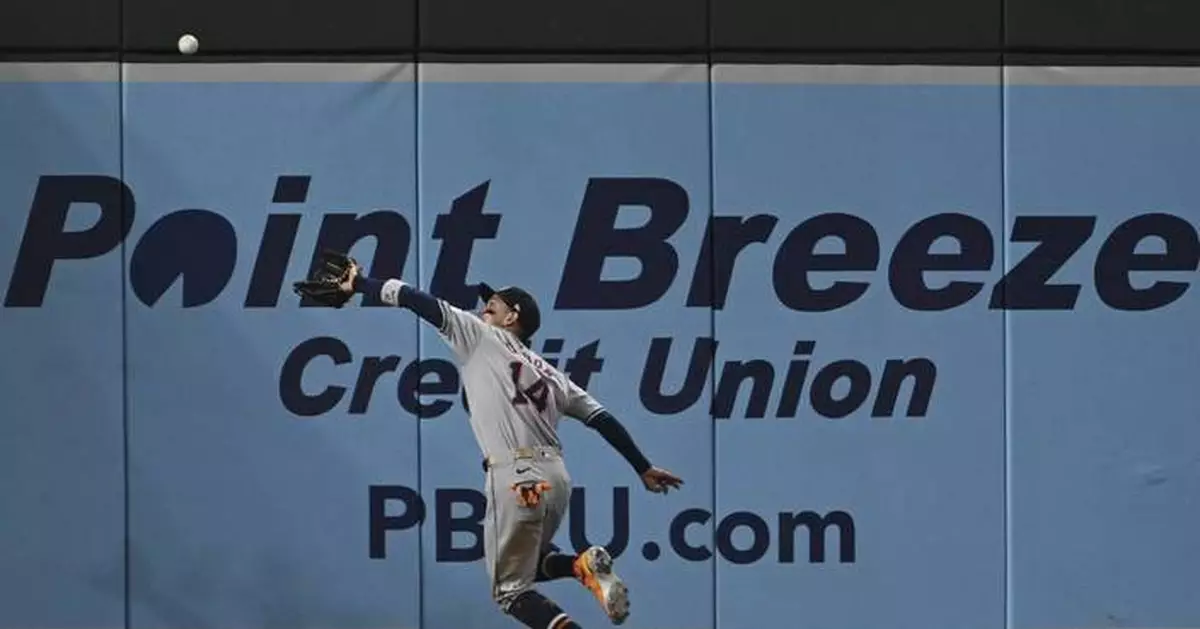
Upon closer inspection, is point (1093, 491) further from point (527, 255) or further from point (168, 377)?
point (168, 377)

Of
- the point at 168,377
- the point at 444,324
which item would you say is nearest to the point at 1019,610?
the point at 444,324

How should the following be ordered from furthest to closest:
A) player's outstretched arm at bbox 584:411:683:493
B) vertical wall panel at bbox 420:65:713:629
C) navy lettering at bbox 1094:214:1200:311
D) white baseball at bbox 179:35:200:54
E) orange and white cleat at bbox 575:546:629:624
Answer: navy lettering at bbox 1094:214:1200:311 → vertical wall panel at bbox 420:65:713:629 → white baseball at bbox 179:35:200:54 → player's outstretched arm at bbox 584:411:683:493 → orange and white cleat at bbox 575:546:629:624

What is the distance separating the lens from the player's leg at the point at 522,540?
10.3 meters

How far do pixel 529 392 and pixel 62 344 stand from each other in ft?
9.44

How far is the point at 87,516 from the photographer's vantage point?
11.9 metres

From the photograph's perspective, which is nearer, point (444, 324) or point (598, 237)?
point (444, 324)

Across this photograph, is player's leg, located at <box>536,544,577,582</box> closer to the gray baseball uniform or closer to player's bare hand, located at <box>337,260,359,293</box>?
the gray baseball uniform

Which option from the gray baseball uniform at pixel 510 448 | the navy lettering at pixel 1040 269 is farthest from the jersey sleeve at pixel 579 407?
the navy lettering at pixel 1040 269

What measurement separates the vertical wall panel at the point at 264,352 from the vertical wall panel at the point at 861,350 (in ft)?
5.72

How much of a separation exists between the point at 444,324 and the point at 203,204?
2.19 meters

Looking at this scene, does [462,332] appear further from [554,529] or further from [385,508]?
[385,508]

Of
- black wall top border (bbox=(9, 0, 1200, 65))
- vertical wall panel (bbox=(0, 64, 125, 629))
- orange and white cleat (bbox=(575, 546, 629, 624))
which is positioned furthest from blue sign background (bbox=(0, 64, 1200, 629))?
orange and white cleat (bbox=(575, 546, 629, 624))

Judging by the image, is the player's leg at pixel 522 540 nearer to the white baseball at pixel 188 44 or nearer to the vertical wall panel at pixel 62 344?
the vertical wall panel at pixel 62 344

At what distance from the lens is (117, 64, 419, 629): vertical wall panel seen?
1187 cm
